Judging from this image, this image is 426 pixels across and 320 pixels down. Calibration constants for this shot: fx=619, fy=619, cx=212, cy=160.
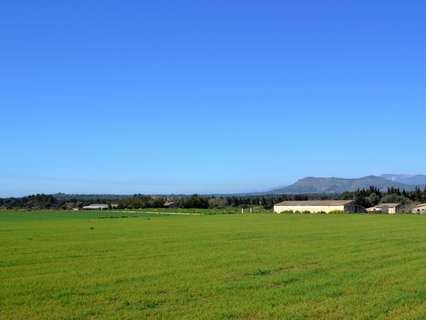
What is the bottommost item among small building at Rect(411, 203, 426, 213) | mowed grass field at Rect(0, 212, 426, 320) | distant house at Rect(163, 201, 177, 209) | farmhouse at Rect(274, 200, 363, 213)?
mowed grass field at Rect(0, 212, 426, 320)

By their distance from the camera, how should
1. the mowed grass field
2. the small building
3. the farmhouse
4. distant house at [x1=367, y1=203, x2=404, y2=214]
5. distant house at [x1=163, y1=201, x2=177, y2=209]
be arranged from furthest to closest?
distant house at [x1=163, y1=201, x2=177, y2=209]
distant house at [x1=367, y1=203, x2=404, y2=214]
the small building
the farmhouse
the mowed grass field

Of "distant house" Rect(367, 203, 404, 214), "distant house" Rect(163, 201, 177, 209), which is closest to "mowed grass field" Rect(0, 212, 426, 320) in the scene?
"distant house" Rect(367, 203, 404, 214)

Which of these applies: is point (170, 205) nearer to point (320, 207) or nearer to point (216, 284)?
point (320, 207)

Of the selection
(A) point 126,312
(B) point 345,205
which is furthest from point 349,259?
(B) point 345,205

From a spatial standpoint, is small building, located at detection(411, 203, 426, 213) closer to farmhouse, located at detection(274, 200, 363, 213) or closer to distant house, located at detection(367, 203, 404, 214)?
distant house, located at detection(367, 203, 404, 214)

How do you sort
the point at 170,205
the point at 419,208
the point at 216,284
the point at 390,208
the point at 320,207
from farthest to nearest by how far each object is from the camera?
the point at 170,205, the point at 390,208, the point at 419,208, the point at 320,207, the point at 216,284

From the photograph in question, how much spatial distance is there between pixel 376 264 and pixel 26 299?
522 inches

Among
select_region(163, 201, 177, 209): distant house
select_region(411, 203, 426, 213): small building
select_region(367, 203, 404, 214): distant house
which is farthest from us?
select_region(163, 201, 177, 209): distant house

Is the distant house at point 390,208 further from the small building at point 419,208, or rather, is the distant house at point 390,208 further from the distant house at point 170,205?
the distant house at point 170,205

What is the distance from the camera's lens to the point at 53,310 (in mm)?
14016

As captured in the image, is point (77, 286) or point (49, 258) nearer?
point (77, 286)

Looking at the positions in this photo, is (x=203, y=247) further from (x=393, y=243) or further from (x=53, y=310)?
(x=53, y=310)

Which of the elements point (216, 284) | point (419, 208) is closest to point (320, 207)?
point (419, 208)

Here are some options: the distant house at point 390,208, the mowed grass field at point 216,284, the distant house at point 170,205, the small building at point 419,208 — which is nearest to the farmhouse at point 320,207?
the distant house at point 390,208
